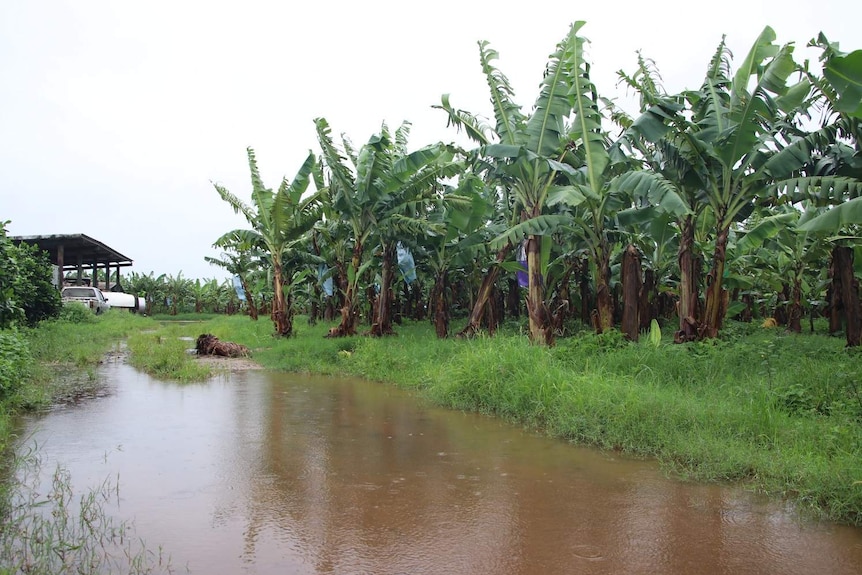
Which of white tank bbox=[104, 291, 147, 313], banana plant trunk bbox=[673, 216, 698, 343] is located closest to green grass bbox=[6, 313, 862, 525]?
banana plant trunk bbox=[673, 216, 698, 343]

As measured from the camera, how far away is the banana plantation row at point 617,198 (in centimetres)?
922

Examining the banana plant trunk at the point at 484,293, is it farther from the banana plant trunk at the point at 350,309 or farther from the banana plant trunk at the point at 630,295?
the banana plant trunk at the point at 350,309

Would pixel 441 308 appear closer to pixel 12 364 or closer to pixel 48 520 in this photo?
pixel 12 364

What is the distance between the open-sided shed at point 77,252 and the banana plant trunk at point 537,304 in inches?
671

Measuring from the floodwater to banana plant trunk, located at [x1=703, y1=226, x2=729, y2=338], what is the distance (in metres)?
4.73

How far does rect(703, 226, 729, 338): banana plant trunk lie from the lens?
1007cm

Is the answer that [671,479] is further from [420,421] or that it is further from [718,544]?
[420,421]

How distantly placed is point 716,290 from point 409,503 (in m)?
7.51

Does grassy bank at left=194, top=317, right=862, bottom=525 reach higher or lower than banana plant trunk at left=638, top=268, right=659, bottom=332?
lower

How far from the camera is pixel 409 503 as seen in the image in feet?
15.7

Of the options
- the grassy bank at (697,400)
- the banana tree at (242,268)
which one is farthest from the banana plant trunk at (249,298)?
the grassy bank at (697,400)

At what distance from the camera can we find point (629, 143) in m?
10.3

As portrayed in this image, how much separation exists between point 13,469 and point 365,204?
32.8 feet

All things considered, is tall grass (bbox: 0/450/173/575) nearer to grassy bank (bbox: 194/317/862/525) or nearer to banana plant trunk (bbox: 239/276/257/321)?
grassy bank (bbox: 194/317/862/525)
